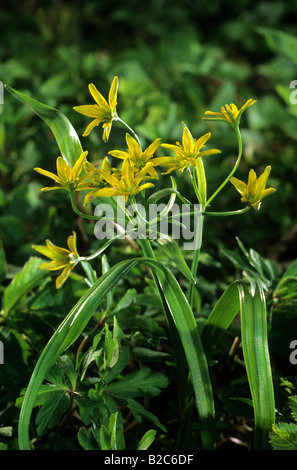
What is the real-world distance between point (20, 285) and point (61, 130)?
0.34m

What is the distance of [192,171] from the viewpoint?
71 cm

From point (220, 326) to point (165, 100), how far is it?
128 cm

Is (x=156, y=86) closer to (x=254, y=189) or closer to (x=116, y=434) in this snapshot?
(x=254, y=189)

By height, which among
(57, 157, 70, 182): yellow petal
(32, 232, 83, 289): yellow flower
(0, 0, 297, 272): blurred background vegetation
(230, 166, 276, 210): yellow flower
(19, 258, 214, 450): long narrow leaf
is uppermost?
(0, 0, 297, 272): blurred background vegetation

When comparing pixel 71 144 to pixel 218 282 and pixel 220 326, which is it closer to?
pixel 220 326

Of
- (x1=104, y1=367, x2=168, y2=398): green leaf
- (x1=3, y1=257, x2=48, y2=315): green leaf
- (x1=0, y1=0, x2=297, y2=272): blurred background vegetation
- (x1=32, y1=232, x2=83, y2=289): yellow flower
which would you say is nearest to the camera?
(x1=32, y1=232, x2=83, y2=289): yellow flower

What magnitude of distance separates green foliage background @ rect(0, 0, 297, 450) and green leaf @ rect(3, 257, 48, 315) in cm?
5

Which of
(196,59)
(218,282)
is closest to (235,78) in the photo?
(196,59)

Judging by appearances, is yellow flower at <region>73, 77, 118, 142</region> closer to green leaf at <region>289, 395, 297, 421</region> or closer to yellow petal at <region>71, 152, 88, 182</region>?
yellow petal at <region>71, 152, 88, 182</region>

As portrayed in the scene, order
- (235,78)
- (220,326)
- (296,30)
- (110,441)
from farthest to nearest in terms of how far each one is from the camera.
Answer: (296,30) → (235,78) → (220,326) → (110,441)

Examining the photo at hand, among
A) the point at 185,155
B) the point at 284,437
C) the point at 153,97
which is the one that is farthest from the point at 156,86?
the point at 284,437

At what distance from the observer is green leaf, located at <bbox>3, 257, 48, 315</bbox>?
0.94m

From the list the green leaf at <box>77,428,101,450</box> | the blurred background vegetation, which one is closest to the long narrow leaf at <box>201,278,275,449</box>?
the green leaf at <box>77,428,101,450</box>

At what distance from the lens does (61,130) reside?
79 cm
